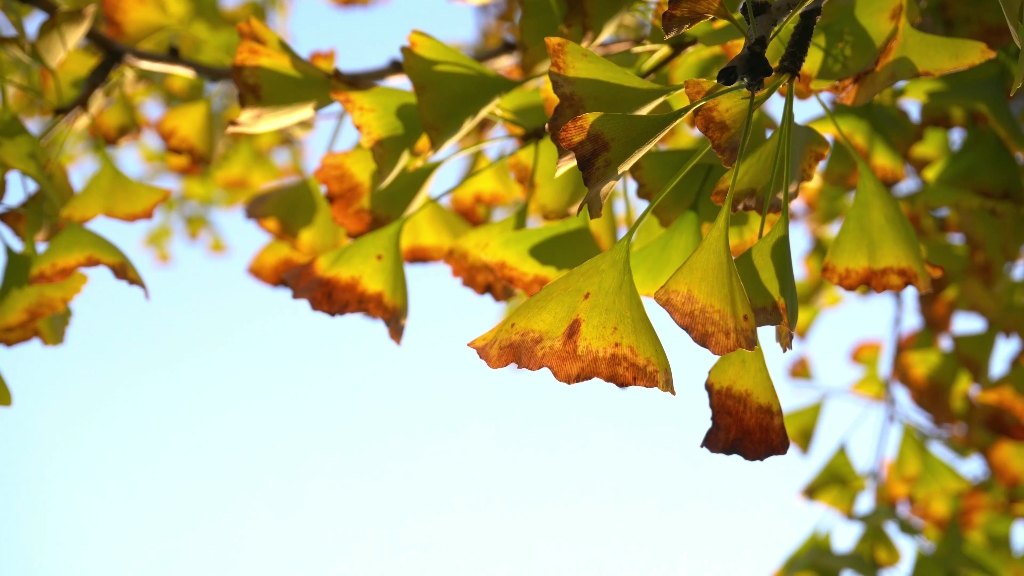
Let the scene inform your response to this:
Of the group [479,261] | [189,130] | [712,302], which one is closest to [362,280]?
[479,261]

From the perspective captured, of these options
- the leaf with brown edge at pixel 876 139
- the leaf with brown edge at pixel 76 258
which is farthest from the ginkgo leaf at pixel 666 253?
the leaf with brown edge at pixel 76 258

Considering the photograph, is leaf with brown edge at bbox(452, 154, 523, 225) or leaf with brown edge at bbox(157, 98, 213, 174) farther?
leaf with brown edge at bbox(157, 98, 213, 174)

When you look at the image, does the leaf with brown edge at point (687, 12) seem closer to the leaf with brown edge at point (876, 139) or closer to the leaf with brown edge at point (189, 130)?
the leaf with brown edge at point (876, 139)

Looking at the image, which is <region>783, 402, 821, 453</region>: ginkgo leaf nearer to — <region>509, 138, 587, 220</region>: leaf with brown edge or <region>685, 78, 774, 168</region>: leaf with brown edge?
<region>509, 138, 587, 220</region>: leaf with brown edge

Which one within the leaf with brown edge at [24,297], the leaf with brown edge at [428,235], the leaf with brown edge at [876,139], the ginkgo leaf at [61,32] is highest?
the ginkgo leaf at [61,32]

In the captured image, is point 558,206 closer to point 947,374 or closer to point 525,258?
point 525,258

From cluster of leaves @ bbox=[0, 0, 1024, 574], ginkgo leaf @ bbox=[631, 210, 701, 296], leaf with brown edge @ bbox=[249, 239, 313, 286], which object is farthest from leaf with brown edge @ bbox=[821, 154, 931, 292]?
leaf with brown edge @ bbox=[249, 239, 313, 286]
